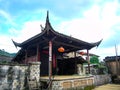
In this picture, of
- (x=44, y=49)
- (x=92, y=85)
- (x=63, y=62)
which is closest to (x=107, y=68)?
(x=63, y=62)

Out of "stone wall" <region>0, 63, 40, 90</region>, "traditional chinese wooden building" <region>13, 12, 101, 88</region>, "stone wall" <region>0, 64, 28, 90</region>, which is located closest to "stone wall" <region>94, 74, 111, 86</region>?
"traditional chinese wooden building" <region>13, 12, 101, 88</region>

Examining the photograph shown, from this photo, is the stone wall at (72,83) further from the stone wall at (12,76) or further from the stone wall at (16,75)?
the stone wall at (12,76)

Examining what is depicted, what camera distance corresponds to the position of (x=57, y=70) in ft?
49.9

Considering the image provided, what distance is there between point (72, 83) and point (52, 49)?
594cm

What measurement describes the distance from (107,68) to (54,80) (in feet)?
40.3

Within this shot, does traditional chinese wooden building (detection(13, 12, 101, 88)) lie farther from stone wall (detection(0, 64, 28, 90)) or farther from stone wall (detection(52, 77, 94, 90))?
stone wall (detection(0, 64, 28, 90))

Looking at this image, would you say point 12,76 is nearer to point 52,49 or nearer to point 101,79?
point 52,49

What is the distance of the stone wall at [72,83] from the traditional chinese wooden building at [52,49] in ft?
5.50

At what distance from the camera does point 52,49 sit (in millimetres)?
15422

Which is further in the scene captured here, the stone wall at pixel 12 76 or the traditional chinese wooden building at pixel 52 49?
the traditional chinese wooden building at pixel 52 49

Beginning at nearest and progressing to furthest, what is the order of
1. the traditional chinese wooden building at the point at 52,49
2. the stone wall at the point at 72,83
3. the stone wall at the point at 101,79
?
the stone wall at the point at 72,83, the traditional chinese wooden building at the point at 52,49, the stone wall at the point at 101,79

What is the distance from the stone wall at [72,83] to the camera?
922 cm

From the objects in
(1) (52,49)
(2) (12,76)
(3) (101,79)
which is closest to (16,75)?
(2) (12,76)

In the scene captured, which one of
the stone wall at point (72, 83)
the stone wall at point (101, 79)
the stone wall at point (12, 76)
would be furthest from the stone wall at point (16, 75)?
the stone wall at point (101, 79)
